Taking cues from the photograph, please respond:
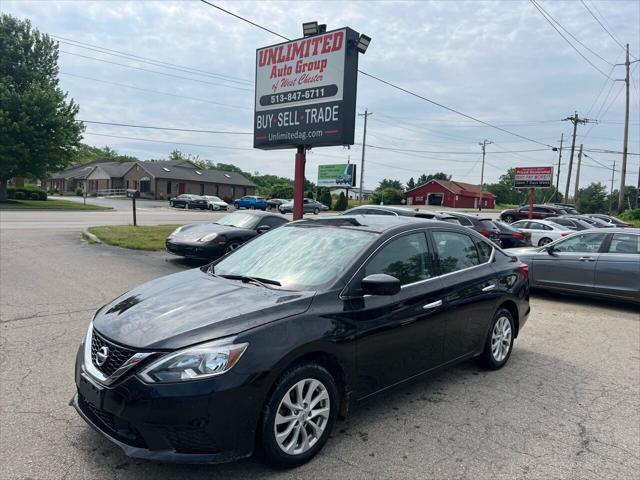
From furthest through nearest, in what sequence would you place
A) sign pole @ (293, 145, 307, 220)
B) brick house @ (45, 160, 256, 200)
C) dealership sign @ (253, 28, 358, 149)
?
1. brick house @ (45, 160, 256, 200)
2. sign pole @ (293, 145, 307, 220)
3. dealership sign @ (253, 28, 358, 149)

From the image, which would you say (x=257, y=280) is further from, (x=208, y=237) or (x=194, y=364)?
(x=208, y=237)

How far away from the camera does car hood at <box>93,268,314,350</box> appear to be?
9.06 feet

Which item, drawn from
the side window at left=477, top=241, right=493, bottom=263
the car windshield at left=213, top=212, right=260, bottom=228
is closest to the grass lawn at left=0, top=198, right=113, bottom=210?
the car windshield at left=213, top=212, right=260, bottom=228

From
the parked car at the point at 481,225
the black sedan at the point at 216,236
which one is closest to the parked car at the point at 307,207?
the parked car at the point at 481,225

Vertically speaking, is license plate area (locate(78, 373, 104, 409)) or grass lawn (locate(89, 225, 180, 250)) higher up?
license plate area (locate(78, 373, 104, 409))

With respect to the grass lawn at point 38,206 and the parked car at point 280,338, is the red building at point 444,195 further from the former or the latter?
the parked car at point 280,338

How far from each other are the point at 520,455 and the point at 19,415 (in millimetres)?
3609

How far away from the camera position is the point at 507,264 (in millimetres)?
5176

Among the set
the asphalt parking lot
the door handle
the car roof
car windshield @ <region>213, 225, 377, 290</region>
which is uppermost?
the car roof

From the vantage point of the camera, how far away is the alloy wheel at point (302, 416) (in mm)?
2885

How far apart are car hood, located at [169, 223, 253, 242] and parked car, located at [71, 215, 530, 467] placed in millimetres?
6485

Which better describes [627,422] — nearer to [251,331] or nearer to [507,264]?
[507,264]

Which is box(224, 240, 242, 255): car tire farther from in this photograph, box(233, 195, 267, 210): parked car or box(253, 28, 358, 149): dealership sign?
box(233, 195, 267, 210): parked car

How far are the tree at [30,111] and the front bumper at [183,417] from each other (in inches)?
1587
